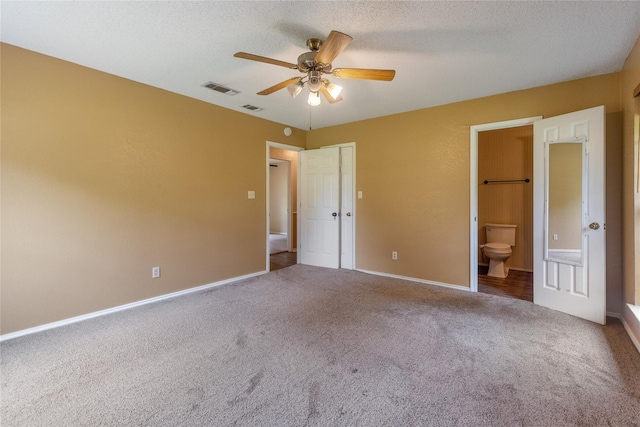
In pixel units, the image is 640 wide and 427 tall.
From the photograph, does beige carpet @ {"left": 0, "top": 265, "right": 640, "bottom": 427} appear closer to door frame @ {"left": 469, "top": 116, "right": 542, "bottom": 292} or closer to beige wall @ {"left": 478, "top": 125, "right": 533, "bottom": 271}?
door frame @ {"left": 469, "top": 116, "right": 542, "bottom": 292}

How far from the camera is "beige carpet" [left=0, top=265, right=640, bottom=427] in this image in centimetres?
153

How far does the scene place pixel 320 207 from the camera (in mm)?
4945

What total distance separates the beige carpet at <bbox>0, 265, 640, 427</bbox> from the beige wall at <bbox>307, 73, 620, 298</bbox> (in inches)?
39.3

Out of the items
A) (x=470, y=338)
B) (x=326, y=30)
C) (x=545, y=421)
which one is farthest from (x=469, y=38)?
(x=545, y=421)

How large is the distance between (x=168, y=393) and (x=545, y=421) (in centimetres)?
208

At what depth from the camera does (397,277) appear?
421 centimetres

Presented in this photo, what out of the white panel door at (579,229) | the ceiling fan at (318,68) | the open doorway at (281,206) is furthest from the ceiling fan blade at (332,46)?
the open doorway at (281,206)

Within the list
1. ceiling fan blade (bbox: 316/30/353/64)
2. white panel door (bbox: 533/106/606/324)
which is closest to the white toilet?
white panel door (bbox: 533/106/606/324)

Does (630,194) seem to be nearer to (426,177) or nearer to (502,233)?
(426,177)

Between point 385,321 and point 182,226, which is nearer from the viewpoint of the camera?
point 385,321

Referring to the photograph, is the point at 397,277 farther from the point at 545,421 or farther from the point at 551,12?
the point at 551,12

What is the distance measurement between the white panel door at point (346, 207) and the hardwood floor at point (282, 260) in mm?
1024

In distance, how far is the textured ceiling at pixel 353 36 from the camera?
1.92 m

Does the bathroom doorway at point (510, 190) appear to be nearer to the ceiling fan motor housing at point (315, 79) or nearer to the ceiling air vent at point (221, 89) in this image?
the ceiling fan motor housing at point (315, 79)
